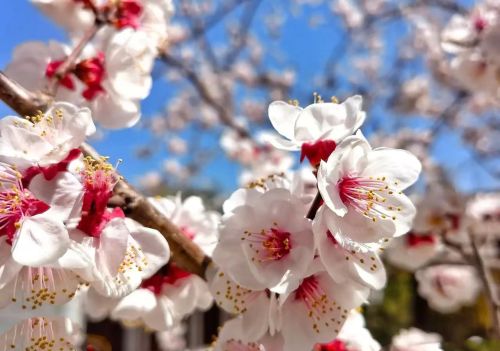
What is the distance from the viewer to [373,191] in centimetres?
83

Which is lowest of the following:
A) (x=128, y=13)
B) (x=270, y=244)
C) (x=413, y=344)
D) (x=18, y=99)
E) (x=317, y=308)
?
(x=413, y=344)

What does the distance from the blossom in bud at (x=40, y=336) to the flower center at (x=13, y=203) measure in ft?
0.62

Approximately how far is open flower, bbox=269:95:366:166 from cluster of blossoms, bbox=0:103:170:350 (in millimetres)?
250

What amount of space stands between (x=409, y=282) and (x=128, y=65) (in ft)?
22.0

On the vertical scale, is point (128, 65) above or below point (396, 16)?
below

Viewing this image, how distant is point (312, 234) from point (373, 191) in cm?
13

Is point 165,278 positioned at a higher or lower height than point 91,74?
lower

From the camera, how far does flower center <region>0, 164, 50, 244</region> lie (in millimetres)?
702

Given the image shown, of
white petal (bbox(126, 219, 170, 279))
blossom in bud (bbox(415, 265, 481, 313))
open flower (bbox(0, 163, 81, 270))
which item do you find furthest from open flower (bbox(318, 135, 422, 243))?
blossom in bud (bbox(415, 265, 481, 313))

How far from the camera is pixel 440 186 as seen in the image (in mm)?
2006

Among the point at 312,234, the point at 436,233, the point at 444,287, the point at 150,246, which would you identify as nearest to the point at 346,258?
the point at 312,234

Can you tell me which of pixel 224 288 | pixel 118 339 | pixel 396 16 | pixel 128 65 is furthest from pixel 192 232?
Result: pixel 118 339

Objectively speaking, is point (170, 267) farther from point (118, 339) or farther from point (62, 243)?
point (118, 339)

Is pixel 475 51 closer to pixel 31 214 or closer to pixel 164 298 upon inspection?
pixel 164 298
